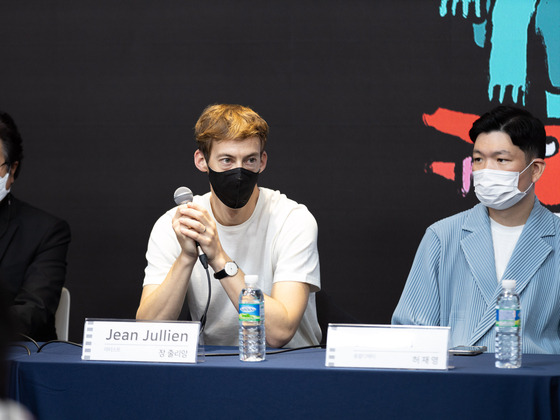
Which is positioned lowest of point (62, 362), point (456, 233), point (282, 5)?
point (62, 362)

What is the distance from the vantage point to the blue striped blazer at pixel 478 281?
2.24 metres

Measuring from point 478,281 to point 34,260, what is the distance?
1615mm

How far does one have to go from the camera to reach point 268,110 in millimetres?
3188

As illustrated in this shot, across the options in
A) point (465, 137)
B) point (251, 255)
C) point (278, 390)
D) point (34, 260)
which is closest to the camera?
point (278, 390)

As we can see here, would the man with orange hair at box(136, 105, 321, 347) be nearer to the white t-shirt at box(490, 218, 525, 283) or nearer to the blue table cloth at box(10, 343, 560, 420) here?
the blue table cloth at box(10, 343, 560, 420)

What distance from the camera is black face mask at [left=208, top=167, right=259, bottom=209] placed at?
227 centimetres

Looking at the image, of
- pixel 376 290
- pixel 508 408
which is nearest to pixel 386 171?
pixel 376 290

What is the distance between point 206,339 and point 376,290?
3.37 ft

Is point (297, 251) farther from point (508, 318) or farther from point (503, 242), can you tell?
point (508, 318)

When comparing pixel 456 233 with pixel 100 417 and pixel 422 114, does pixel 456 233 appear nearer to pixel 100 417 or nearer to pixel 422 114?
pixel 422 114

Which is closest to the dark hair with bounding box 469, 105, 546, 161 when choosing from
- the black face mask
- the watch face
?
the black face mask

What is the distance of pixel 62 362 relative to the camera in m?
1.74

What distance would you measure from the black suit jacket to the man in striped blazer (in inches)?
49.0

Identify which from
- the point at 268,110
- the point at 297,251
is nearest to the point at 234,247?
the point at 297,251
